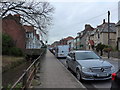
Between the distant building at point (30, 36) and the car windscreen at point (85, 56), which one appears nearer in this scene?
the car windscreen at point (85, 56)

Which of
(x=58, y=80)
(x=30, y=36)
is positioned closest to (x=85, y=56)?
(x=58, y=80)

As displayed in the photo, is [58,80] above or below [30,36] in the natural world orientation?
below

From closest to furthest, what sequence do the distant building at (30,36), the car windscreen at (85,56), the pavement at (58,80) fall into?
the pavement at (58,80) → the car windscreen at (85,56) → the distant building at (30,36)

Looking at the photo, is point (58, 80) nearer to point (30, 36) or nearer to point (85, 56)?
point (85, 56)

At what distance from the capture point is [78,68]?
1031cm

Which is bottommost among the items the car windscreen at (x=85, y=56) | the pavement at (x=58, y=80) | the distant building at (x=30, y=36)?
the pavement at (x=58, y=80)

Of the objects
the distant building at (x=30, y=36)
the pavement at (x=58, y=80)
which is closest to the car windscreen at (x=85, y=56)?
the pavement at (x=58, y=80)

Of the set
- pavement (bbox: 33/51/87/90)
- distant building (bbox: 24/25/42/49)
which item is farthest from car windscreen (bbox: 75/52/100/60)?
distant building (bbox: 24/25/42/49)

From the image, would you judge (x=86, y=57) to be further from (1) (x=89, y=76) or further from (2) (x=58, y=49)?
(2) (x=58, y=49)

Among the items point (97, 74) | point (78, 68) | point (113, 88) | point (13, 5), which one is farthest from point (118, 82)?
point (13, 5)

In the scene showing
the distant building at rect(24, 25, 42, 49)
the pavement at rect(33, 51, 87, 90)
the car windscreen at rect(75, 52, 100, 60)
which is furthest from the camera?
the distant building at rect(24, 25, 42, 49)

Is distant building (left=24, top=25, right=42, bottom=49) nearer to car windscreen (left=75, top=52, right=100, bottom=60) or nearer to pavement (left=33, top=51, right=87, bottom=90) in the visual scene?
pavement (left=33, top=51, right=87, bottom=90)

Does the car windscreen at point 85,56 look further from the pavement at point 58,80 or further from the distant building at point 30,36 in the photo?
the distant building at point 30,36

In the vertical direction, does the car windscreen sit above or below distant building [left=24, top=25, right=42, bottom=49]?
below
